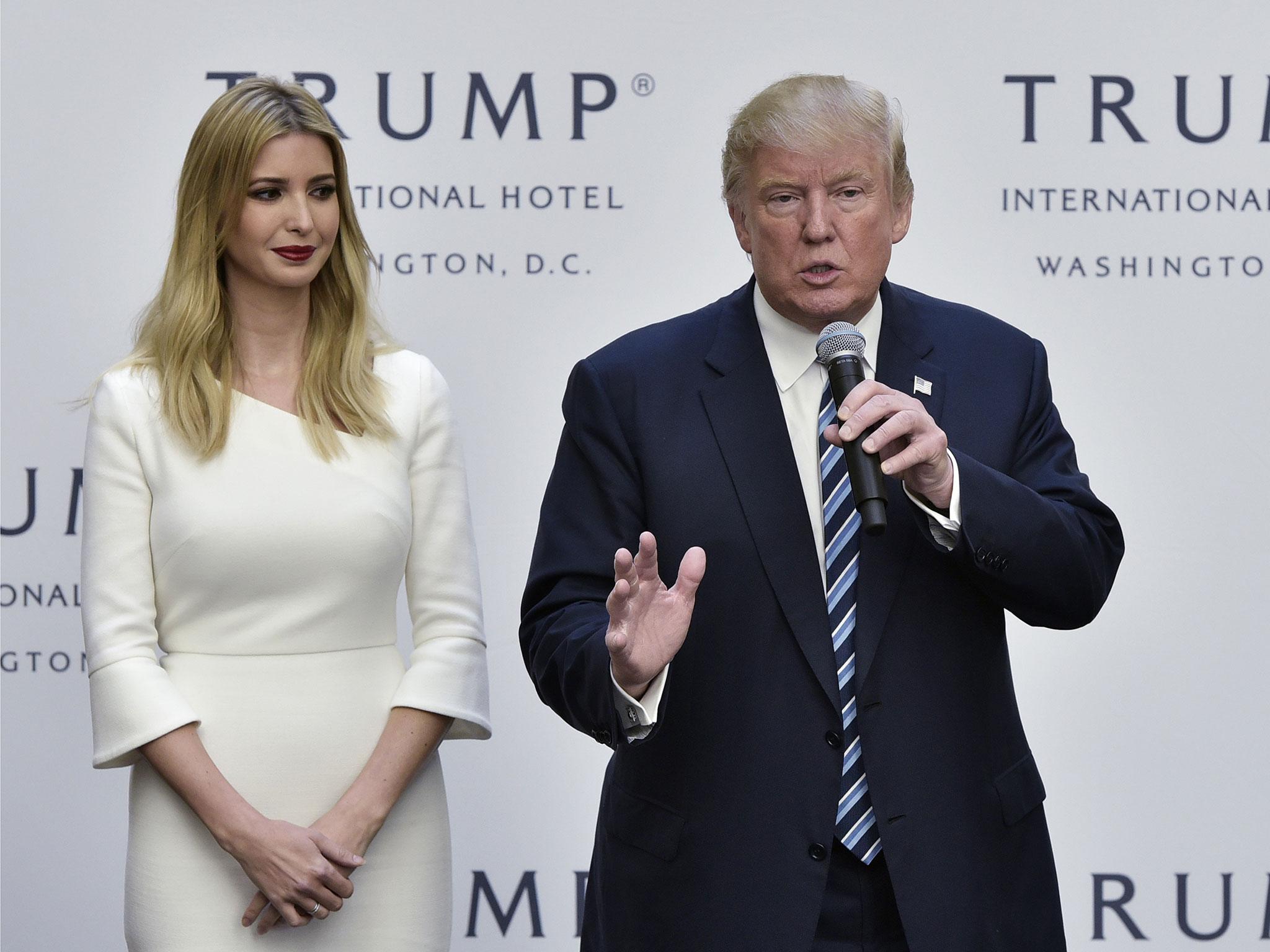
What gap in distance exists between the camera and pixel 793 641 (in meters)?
2.07

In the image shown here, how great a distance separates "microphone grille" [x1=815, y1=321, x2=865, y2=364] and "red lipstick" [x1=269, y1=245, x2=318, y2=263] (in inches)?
36.1

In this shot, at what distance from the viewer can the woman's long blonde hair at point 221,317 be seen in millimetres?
2514

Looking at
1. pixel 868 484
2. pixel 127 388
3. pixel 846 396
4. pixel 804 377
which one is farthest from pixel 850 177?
pixel 127 388

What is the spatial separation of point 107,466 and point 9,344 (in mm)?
1307

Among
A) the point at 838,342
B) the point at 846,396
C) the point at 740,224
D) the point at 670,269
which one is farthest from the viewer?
the point at 670,269

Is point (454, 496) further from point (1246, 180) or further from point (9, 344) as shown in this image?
point (1246, 180)

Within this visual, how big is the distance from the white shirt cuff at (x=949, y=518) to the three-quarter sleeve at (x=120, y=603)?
3.83ft

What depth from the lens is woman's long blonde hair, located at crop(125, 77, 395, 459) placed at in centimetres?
251

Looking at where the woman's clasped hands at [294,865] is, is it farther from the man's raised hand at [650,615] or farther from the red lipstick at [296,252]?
the red lipstick at [296,252]

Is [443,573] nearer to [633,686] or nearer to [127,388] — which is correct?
[127,388]

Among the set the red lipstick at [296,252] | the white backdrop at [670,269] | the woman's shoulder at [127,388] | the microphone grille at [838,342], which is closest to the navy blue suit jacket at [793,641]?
the microphone grille at [838,342]

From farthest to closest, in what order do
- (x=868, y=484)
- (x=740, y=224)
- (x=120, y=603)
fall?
(x=120, y=603)
(x=740, y=224)
(x=868, y=484)

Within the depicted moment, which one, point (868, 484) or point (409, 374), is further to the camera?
point (409, 374)

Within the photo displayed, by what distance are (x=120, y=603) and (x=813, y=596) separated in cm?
108
